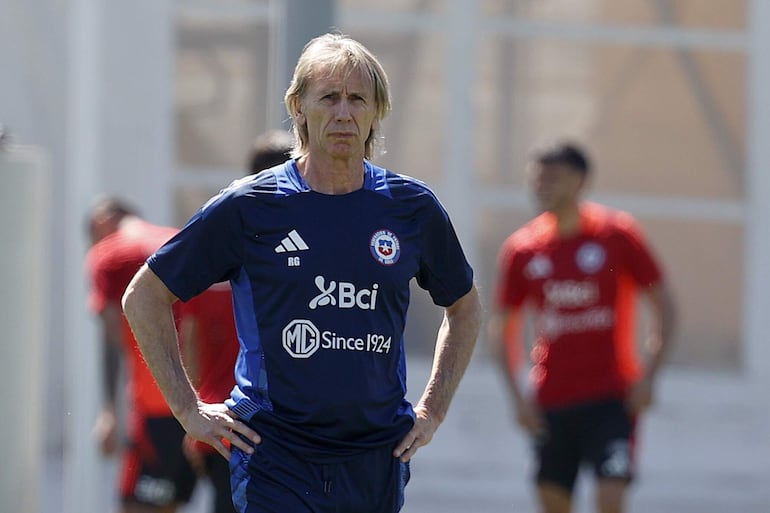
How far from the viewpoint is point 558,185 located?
28.3ft

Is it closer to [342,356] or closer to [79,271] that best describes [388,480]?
[342,356]

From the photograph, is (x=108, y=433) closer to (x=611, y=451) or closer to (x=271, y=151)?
(x=611, y=451)

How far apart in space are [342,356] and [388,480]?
368mm

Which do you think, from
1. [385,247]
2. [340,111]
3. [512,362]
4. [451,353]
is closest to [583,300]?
[512,362]

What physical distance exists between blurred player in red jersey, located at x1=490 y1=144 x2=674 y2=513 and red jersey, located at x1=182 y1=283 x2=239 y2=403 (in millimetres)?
2144

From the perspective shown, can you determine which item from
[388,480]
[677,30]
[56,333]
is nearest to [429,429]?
[388,480]

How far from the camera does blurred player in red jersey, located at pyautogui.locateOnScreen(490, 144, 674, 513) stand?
8.31m

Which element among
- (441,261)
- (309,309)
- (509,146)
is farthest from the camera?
Answer: (509,146)

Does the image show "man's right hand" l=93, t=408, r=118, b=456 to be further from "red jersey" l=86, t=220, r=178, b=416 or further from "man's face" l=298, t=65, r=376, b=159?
"man's face" l=298, t=65, r=376, b=159

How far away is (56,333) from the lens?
13648 mm

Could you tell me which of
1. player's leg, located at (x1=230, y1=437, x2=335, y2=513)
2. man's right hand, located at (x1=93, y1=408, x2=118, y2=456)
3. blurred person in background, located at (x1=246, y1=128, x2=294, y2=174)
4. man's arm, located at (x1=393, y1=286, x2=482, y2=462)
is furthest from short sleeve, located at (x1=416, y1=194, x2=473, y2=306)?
man's right hand, located at (x1=93, y1=408, x2=118, y2=456)

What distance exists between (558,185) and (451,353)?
414 centimetres

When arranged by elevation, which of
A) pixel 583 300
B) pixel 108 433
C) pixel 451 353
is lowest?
pixel 108 433

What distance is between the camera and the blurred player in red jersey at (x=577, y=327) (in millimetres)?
8312
